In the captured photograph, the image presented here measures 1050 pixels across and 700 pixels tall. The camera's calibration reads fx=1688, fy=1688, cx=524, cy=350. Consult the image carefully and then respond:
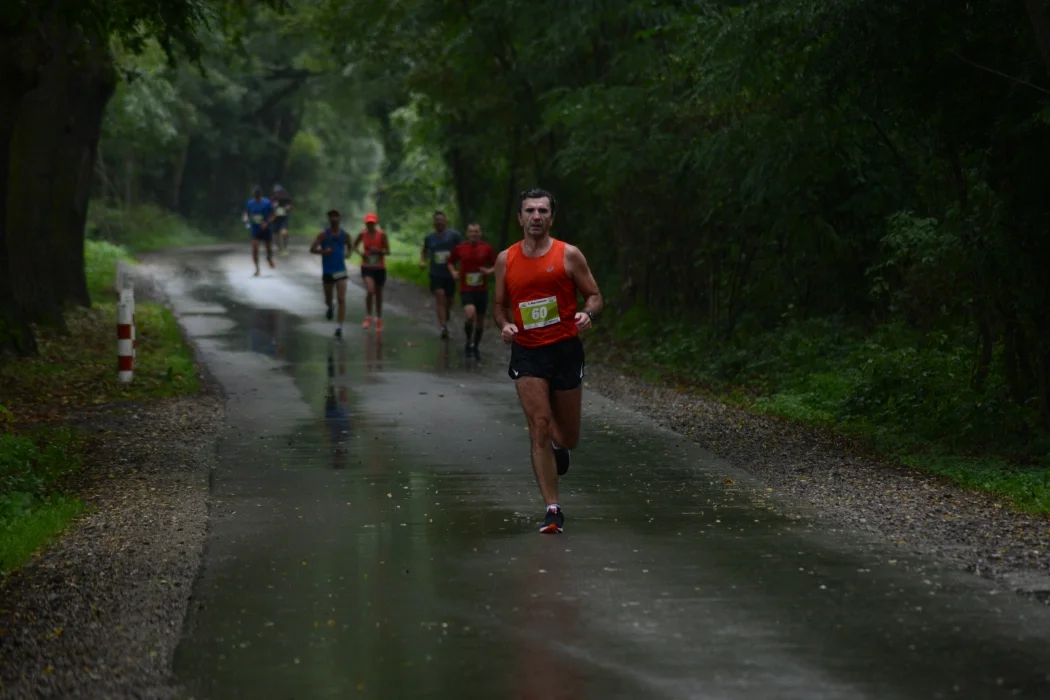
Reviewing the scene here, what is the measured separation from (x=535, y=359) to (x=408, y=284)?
31.0m

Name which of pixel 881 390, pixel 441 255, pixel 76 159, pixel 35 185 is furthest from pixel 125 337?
pixel 76 159

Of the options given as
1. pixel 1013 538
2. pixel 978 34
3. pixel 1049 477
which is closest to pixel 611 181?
pixel 978 34

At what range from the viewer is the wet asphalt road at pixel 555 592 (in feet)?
21.3

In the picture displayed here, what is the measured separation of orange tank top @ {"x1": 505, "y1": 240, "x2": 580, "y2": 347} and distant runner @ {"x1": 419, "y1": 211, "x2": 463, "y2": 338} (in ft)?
45.8

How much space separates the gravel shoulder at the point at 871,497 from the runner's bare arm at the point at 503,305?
2.16 metres

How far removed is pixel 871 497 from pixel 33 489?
5.62 metres

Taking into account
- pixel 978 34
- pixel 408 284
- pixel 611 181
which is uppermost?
pixel 978 34

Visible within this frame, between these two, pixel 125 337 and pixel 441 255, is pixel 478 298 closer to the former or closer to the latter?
pixel 441 255

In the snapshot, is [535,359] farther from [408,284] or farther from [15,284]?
[408,284]

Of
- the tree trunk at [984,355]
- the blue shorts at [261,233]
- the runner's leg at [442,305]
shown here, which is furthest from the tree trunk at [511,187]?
the tree trunk at [984,355]

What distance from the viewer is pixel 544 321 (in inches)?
395

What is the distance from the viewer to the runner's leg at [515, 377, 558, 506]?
10.0 meters

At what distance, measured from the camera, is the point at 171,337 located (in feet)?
84.9

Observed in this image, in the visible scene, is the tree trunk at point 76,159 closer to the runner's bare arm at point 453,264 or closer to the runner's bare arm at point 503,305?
the runner's bare arm at point 453,264
